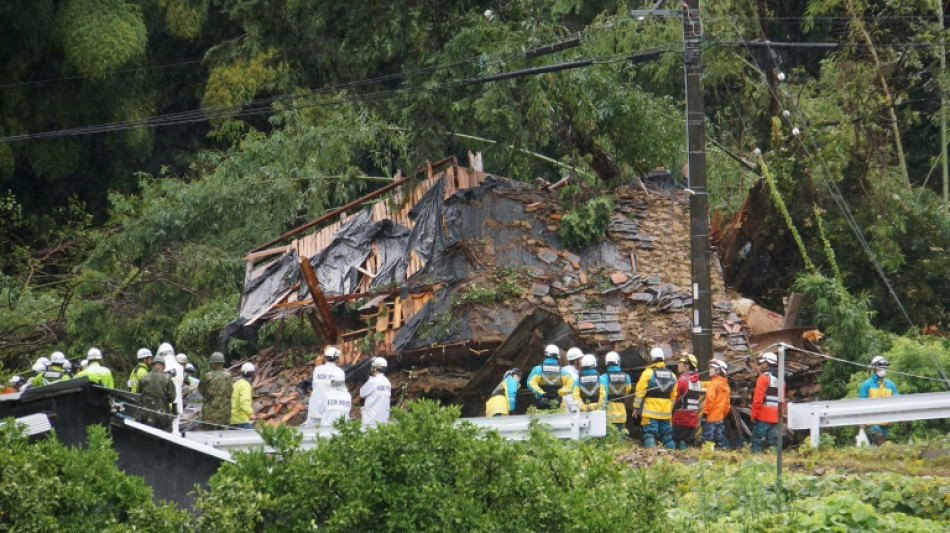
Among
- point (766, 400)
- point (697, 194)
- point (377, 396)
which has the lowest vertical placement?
point (766, 400)

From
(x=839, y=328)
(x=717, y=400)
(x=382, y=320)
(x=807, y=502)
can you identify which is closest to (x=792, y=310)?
(x=839, y=328)

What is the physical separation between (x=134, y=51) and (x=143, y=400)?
17.3m

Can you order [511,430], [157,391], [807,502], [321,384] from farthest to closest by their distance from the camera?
1. [321,384]
2. [157,391]
3. [511,430]
4. [807,502]

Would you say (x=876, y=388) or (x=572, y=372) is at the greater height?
(x=572, y=372)

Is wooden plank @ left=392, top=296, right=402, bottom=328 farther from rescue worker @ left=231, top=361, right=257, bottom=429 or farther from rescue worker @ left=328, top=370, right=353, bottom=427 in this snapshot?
rescue worker @ left=231, top=361, right=257, bottom=429

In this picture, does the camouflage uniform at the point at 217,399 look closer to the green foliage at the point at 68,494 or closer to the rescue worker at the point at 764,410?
the rescue worker at the point at 764,410

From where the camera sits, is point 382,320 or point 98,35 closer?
point 382,320

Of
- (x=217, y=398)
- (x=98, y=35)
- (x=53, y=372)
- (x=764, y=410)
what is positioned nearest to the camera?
(x=217, y=398)

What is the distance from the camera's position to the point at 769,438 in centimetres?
1584

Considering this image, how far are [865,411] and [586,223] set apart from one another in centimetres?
813

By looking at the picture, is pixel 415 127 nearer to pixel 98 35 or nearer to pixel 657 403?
pixel 657 403

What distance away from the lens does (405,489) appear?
24.8 feet

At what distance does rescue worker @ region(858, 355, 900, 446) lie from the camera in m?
15.6

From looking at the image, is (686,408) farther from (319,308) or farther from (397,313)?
(319,308)
